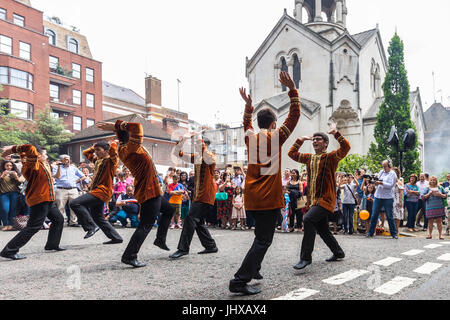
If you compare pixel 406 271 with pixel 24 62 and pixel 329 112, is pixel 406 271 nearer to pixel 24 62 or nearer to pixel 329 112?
pixel 329 112

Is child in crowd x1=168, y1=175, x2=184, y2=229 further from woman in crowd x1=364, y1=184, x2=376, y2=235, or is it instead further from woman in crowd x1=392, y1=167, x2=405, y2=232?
woman in crowd x1=392, y1=167, x2=405, y2=232

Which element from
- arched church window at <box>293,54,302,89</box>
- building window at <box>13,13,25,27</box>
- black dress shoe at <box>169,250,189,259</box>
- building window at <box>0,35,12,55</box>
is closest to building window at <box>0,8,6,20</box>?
building window at <box>13,13,25,27</box>

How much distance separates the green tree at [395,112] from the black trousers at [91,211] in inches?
928

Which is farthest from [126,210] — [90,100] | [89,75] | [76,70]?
[89,75]

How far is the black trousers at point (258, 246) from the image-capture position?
4188mm

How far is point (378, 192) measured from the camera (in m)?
10.4

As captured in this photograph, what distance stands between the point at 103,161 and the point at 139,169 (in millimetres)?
1940

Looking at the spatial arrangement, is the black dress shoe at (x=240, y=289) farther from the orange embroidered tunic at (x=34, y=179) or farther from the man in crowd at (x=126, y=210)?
the man in crowd at (x=126, y=210)

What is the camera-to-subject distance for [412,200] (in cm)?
1343

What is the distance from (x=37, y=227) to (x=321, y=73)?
27.6 metres

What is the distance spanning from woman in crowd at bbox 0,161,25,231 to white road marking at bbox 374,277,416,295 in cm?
1046

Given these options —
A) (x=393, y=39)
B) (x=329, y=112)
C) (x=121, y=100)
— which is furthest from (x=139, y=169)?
(x=121, y=100)

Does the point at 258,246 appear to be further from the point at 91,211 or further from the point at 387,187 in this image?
the point at 387,187
